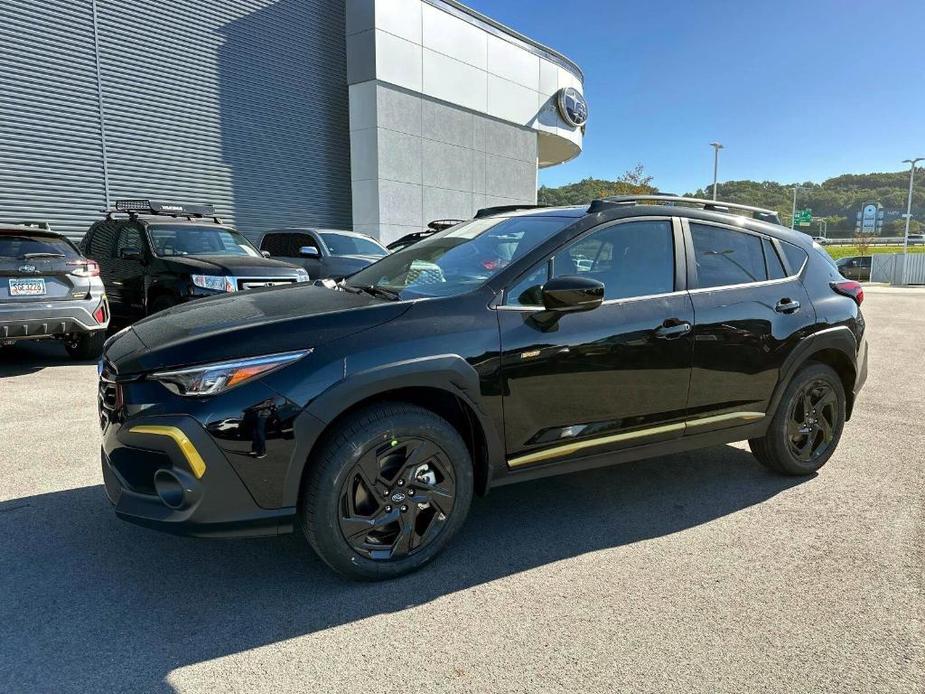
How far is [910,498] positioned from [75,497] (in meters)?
4.95

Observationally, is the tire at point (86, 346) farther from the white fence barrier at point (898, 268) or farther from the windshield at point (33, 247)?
the white fence barrier at point (898, 268)

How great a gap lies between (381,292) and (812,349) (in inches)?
106

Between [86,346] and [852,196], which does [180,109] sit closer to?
[86,346]

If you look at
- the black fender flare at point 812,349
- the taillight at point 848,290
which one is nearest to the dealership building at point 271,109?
the black fender flare at point 812,349

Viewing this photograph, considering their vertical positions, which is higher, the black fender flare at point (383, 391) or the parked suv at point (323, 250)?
the parked suv at point (323, 250)

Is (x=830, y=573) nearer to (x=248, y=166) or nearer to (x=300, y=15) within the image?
(x=248, y=166)

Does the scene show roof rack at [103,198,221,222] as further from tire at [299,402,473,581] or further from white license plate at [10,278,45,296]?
tire at [299,402,473,581]

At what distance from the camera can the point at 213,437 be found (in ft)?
8.13

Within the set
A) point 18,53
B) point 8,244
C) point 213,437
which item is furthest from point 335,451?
point 18,53

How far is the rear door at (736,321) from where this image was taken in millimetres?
3601

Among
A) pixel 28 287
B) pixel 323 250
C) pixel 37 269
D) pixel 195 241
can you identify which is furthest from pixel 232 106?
pixel 28 287

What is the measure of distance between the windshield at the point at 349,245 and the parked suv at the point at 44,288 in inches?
162

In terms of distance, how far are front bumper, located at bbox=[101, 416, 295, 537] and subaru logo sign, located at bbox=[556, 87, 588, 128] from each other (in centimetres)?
2257

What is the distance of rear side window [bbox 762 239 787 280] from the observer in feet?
13.2
